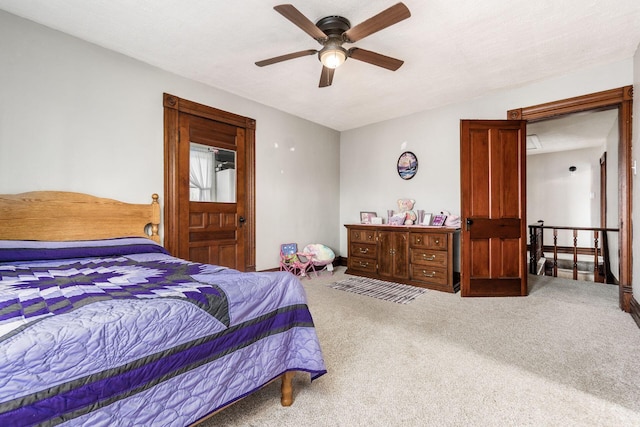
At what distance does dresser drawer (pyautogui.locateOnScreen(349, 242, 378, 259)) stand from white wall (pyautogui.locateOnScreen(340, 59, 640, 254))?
2.41ft

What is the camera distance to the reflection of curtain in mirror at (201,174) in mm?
3605

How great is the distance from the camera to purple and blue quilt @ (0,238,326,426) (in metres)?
0.87

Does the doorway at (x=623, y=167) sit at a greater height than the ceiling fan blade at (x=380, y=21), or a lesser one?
lesser

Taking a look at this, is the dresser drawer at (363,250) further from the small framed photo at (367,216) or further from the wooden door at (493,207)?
the wooden door at (493,207)

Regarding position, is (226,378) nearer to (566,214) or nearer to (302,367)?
(302,367)

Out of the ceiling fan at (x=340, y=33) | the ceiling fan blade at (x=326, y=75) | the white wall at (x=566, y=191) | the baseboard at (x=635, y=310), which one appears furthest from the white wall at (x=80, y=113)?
the white wall at (x=566, y=191)

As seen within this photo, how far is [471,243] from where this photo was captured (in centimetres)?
371

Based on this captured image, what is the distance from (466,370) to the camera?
193 centimetres

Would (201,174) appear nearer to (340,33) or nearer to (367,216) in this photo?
(340,33)

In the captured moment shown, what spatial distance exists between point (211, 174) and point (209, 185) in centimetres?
15

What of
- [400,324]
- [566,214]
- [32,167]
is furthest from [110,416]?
[566,214]

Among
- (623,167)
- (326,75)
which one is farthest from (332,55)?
(623,167)

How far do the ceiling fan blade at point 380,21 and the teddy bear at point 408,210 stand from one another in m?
2.87

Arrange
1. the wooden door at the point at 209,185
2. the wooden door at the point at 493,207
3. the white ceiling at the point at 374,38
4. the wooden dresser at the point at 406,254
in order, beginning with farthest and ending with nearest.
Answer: the wooden dresser at the point at 406,254
the wooden door at the point at 493,207
the wooden door at the point at 209,185
the white ceiling at the point at 374,38
